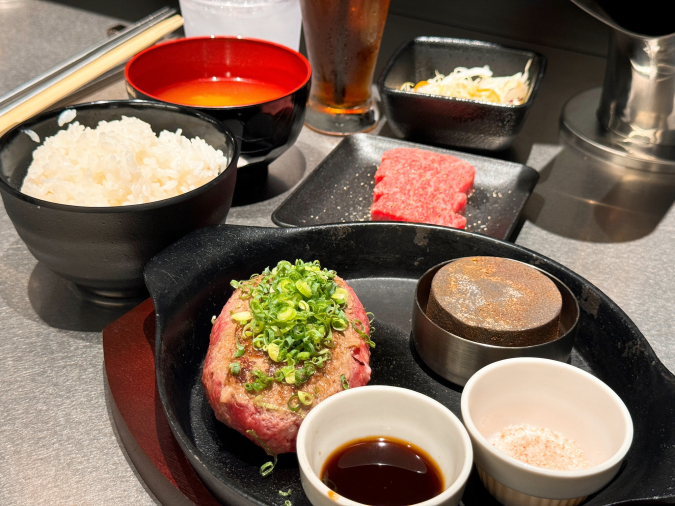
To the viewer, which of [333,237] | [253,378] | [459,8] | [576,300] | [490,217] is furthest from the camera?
[459,8]

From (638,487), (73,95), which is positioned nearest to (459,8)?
(73,95)

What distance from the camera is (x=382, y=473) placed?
96cm

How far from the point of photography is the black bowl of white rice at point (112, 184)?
3.91 ft

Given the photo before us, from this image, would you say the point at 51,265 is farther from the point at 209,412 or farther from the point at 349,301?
the point at 349,301

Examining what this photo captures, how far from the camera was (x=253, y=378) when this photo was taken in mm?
1035

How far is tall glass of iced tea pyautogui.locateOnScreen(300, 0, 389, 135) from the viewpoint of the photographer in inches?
77.4

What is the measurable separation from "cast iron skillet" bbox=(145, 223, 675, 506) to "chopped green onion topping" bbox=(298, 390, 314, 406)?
108mm

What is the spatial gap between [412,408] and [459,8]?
2128 millimetres

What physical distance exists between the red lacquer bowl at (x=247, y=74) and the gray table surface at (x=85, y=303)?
23 cm

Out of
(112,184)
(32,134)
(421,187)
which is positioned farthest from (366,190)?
(32,134)

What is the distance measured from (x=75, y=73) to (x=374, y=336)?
143 centimetres

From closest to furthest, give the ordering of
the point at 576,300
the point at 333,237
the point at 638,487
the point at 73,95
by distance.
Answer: the point at 638,487 < the point at 576,300 < the point at 333,237 < the point at 73,95

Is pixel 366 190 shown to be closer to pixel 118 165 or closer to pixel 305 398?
pixel 118 165

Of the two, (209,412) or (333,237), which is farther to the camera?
(333,237)
